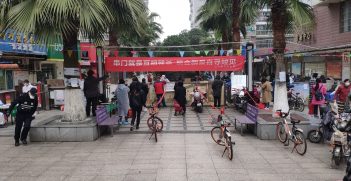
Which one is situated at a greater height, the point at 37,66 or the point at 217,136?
the point at 37,66

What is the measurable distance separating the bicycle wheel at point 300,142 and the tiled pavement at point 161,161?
13cm

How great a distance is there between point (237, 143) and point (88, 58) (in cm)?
1682

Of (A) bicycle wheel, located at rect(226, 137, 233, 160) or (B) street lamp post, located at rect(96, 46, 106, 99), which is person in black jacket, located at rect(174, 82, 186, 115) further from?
(A) bicycle wheel, located at rect(226, 137, 233, 160)

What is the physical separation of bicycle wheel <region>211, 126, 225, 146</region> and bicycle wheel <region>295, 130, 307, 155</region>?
175 centimetres

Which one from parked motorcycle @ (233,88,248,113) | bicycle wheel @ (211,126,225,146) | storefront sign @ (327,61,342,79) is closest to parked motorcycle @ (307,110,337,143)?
bicycle wheel @ (211,126,225,146)

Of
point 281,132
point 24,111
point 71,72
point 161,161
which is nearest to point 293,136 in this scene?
point 281,132

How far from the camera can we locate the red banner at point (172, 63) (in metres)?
14.4

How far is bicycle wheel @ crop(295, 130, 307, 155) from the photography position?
7.69 metres

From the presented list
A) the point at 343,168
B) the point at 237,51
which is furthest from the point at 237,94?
the point at 343,168

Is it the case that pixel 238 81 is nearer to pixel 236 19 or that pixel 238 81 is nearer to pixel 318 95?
pixel 236 19

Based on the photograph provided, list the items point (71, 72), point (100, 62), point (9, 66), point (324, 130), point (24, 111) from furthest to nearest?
point (9, 66)
point (100, 62)
point (71, 72)
point (24, 111)
point (324, 130)

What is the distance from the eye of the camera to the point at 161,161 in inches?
287

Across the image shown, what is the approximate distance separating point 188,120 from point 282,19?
16.5ft

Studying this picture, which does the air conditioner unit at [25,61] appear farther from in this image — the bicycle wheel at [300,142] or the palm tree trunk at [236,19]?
the bicycle wheel at [300,142]
